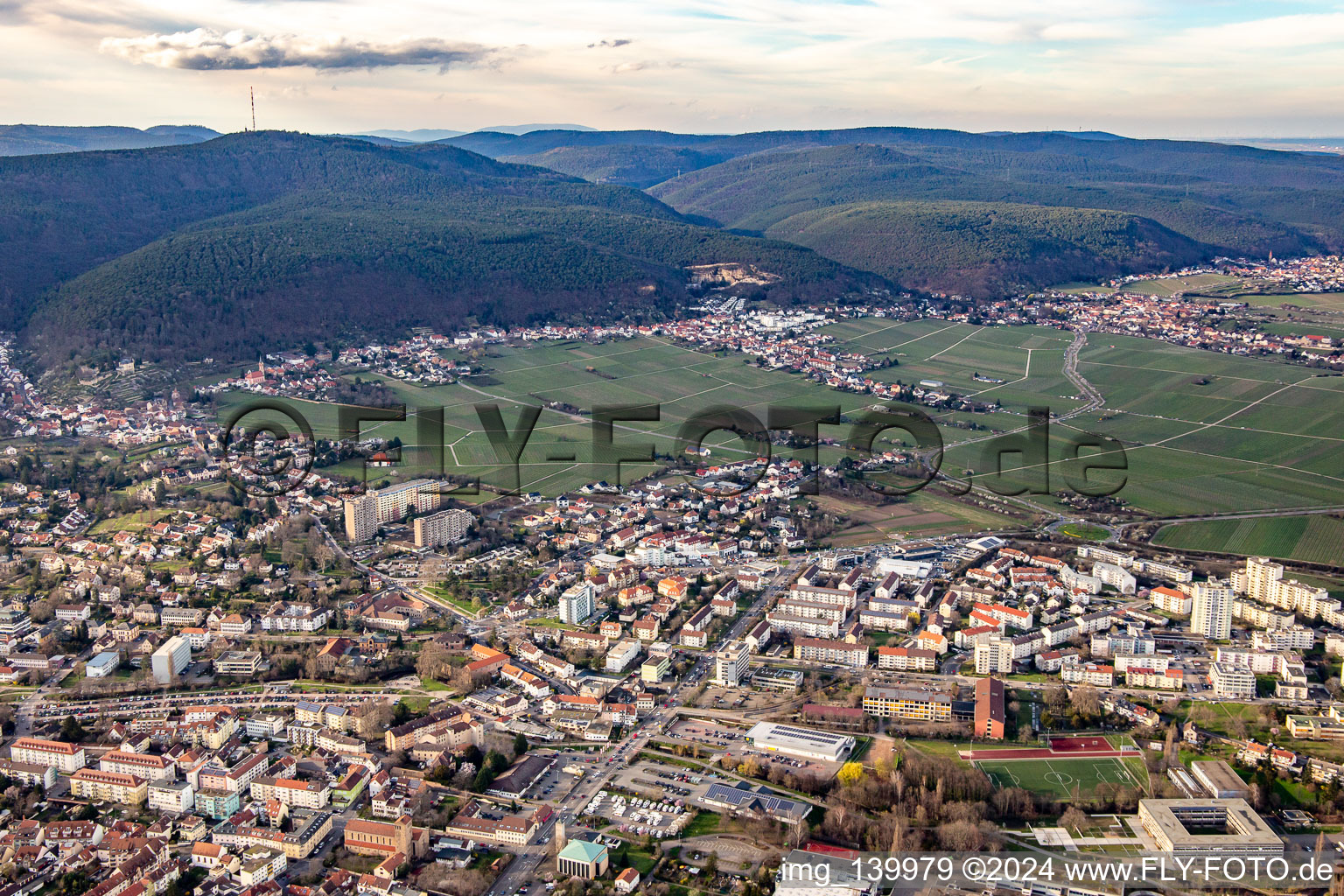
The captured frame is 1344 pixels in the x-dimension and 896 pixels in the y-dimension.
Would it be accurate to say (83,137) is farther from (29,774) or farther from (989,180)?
(29,774)

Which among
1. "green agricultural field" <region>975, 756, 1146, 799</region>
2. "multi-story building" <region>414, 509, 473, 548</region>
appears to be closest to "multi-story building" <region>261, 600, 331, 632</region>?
"multi-story building" <region>414, 509, 473, 548</region>

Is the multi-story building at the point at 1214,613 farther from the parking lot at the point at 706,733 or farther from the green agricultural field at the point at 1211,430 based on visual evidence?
the parking lot at the point at 706,733

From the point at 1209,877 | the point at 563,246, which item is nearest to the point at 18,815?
the point at 1209,877

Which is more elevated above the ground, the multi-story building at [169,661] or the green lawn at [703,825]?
the multi-story building at [169,661]

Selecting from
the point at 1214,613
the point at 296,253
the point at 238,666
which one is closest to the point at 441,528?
the point at 238,666

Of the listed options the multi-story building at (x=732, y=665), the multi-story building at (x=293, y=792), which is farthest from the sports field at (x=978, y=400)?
the multi-story building at (x=293, y=792)

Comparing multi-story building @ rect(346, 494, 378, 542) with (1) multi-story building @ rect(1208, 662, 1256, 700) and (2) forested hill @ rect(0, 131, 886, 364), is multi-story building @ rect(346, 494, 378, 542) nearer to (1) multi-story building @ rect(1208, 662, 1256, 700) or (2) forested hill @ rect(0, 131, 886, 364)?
(1) multi-story building @ rect(1208, 662, 1256, 700)
